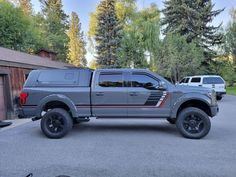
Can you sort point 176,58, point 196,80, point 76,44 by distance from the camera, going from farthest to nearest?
point 76,44 → point 176,58 → point 196,80

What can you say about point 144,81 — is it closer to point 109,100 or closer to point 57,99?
point 109,100

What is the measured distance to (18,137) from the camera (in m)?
6.55

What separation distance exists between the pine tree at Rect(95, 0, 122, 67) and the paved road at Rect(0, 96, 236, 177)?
22.3 meters

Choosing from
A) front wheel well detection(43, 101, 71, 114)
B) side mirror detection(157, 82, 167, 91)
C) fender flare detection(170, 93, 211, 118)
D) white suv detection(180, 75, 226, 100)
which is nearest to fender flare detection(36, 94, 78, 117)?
front wheel well detection(43, 101, 71, 114)

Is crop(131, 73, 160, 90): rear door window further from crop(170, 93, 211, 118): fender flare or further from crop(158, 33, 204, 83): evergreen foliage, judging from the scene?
crop(158, 33, 204, 83): evergreen foliage

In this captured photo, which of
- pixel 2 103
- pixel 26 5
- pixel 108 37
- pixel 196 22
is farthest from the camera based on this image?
pixel 26 5

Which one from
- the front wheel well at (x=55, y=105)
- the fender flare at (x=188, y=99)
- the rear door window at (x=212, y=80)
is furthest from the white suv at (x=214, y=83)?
the front wheel well at (x=55, y=105)

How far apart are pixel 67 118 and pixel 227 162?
419 centimetres

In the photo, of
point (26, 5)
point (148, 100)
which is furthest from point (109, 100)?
point (26, 5)

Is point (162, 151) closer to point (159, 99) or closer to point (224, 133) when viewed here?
point (159, 99)

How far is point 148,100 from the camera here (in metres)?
6.26

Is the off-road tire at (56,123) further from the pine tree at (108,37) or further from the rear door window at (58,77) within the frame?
the pine tree at (108,37)

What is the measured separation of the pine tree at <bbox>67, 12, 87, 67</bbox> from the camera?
45.7 meters

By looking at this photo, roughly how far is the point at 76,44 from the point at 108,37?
18955 mm
